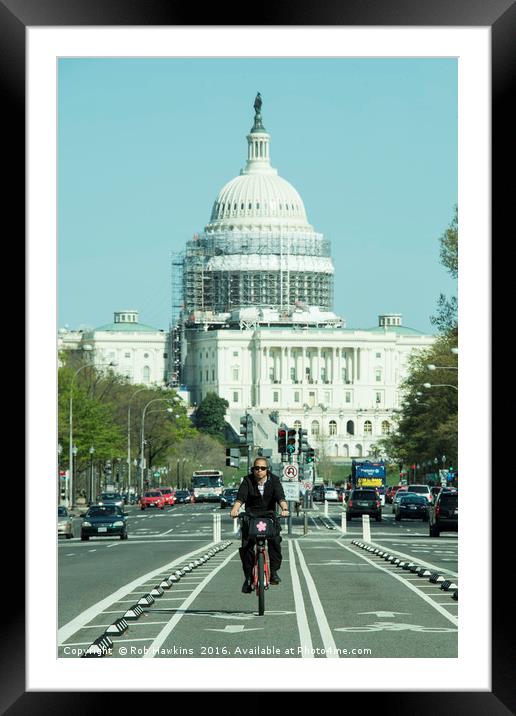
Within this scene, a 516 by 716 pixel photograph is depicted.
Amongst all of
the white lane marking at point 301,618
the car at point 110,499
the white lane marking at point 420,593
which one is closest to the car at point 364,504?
the car at point 110,499

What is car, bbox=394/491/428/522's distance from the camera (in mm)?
70250

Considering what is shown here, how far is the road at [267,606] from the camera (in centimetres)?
1438

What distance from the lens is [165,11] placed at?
11.7 metres

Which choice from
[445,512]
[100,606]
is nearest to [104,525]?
[445,512]

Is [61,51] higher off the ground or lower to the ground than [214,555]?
higher

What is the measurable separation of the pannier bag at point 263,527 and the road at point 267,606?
0.84m

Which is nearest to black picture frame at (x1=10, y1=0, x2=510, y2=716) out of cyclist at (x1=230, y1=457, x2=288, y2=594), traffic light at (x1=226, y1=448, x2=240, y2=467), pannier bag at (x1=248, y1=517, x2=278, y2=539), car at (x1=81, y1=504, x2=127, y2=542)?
cyclist at (x1=230, y1=457, x2=288, y2=594)

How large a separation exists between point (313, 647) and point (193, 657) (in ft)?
4.42

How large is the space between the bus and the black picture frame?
360 feet

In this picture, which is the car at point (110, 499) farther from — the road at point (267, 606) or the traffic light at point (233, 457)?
the road at point (267, 606)
